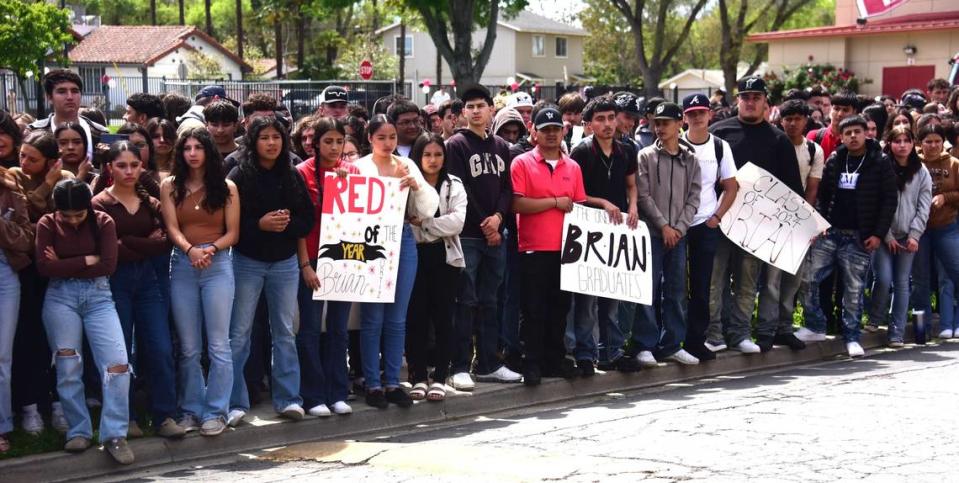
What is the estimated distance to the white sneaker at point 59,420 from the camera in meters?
8.20

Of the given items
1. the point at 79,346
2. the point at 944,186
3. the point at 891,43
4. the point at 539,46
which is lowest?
the point at 79,346

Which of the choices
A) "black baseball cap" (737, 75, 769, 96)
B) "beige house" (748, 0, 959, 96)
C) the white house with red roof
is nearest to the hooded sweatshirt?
"black baseball cap" (737, 75, 769, 96)

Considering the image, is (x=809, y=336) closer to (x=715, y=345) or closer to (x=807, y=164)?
(x=715, y=345)

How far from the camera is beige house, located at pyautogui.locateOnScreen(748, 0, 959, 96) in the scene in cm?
3409

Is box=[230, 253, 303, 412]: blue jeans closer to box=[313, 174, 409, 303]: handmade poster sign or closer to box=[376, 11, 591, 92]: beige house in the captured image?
box=[313, 174, 409, 303]: handmade poster sign

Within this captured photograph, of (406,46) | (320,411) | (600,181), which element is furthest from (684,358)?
(406,46)

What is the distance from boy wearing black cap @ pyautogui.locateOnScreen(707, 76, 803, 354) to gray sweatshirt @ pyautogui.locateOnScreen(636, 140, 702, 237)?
0.94 metres

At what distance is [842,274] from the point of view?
1221 centimetres

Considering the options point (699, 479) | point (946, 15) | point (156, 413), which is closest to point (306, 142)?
point (156, 413)

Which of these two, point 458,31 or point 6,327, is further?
point 458,31

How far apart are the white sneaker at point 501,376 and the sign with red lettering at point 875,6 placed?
27.7m

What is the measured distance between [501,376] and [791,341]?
3.26 metres

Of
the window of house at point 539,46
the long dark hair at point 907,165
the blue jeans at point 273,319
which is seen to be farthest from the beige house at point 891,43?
the window of house at point 539,46

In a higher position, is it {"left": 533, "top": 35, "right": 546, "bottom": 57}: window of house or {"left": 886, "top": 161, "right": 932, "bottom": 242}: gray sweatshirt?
{"left": 533, "top": 35, "right": 546, "bottom": 57}: window of house
